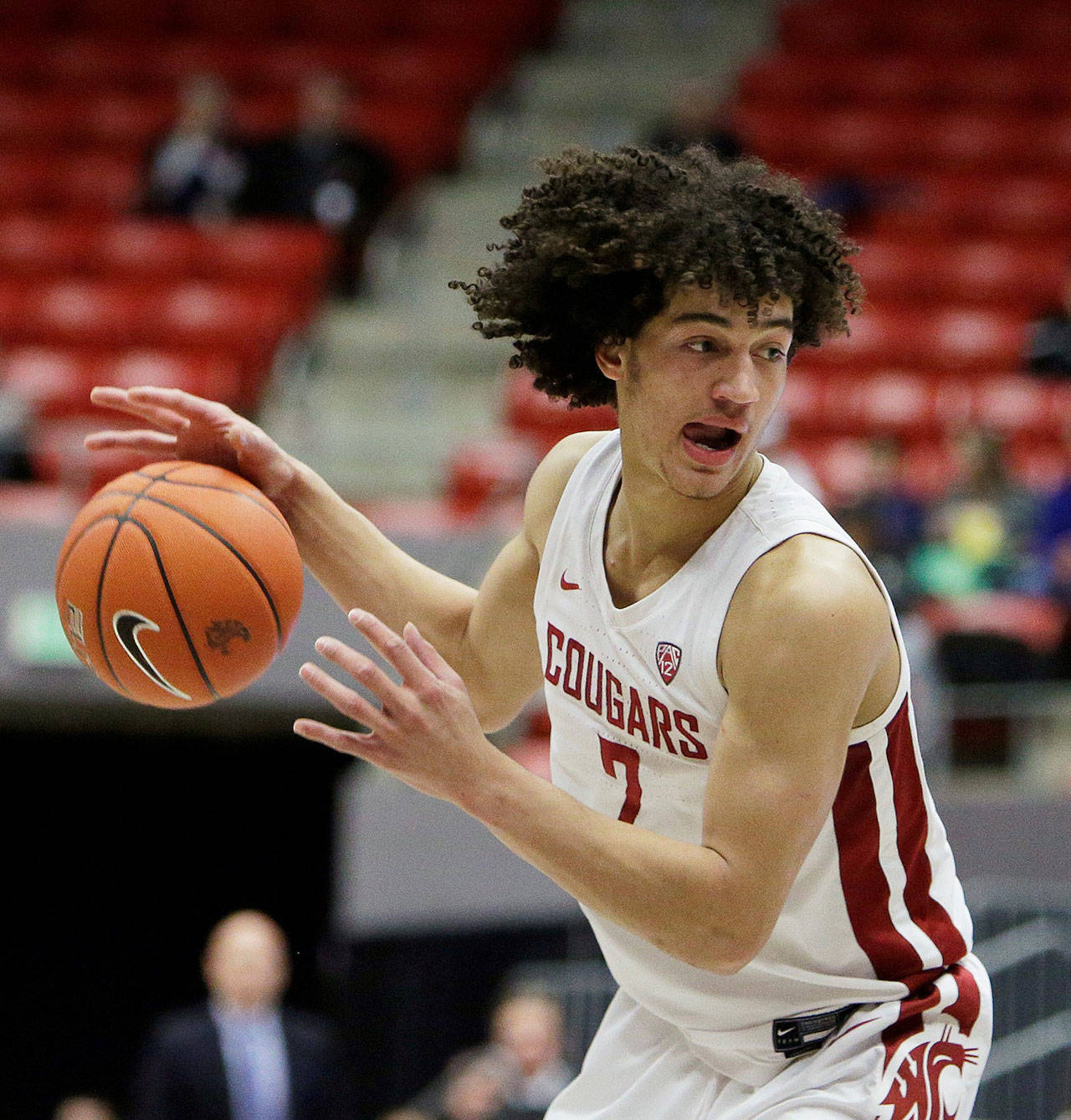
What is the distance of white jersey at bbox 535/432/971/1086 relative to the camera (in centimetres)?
286

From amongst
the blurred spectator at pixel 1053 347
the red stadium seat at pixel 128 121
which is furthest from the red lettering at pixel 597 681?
the red stadium seat at pixel 128 121

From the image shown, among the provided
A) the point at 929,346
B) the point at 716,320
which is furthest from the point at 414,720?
the point at 929,346

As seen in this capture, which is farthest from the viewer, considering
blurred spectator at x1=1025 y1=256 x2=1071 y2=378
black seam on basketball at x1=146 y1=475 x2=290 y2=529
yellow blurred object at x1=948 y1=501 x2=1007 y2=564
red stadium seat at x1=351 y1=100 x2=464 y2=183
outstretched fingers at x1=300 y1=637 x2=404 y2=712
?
red stadium seat at x1=351 y1=100 x2=464 y2=183

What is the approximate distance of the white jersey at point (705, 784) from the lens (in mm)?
2861

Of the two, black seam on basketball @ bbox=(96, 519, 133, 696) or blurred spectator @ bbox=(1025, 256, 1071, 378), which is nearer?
black seam on basketball @ bbox=(96, 519, 133, 696)

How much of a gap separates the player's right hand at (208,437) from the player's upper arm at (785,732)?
121cm

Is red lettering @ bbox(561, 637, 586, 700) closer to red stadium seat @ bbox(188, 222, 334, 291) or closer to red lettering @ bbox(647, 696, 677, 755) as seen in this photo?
red lettering @ bbox(647, 696, 677, 755)

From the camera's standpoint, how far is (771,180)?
2.96m

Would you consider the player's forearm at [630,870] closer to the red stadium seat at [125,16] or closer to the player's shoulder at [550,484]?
the player's shoulder at [550,484]

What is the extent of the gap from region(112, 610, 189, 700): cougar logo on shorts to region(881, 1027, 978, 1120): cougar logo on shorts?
4.53 ft

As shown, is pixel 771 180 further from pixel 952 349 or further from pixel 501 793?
pixel 952 349

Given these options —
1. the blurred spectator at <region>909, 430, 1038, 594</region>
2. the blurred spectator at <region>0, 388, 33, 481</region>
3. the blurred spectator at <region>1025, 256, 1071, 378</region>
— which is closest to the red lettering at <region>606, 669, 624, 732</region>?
the blurred spectator at <region>909, 430, 1038, 594</region>

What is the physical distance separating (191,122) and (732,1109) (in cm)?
898

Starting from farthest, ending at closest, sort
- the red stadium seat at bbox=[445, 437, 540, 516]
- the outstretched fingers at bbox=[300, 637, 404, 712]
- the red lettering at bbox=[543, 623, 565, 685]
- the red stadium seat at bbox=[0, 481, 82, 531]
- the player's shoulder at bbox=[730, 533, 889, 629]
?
the red stadium seat at bbox=[445, 437, 540, 516] → the red stadium seat at bbox=[0, 481, 82, 531] → the red lettering at bbox=[543, 623, 565, 685] → the player's shoulder at bbox=[730, 533, 889, 629] → the outstretched fingers at bbox=[300, 637, 404, 712]
